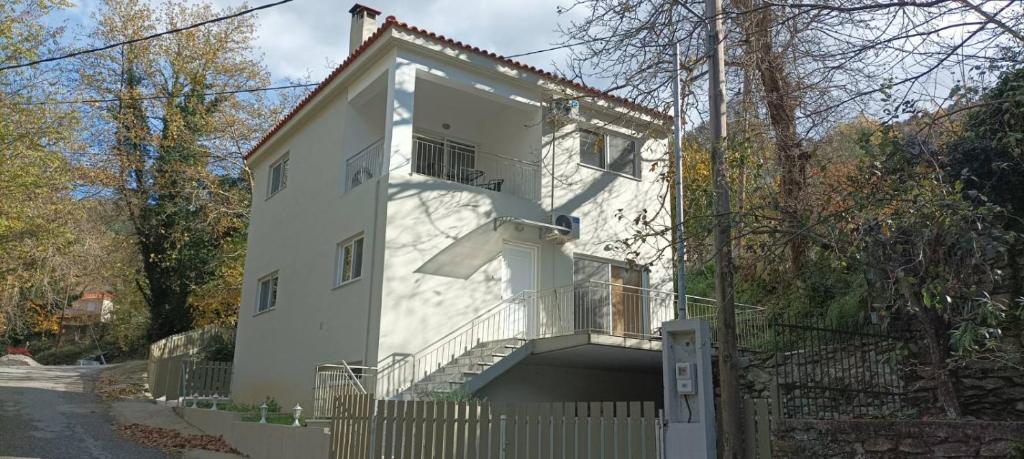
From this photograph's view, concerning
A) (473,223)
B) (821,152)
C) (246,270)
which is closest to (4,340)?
(246,270)

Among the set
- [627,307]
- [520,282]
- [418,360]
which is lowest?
[418,360]

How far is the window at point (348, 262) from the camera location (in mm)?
15364

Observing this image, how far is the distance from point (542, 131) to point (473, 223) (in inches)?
113

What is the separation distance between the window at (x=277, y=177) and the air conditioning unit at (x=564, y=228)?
7.94 metres

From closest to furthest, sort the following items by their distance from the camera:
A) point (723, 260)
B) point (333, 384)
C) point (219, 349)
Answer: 1. point (723, 260)
2. point (333, 384)
3. point (219, 349)

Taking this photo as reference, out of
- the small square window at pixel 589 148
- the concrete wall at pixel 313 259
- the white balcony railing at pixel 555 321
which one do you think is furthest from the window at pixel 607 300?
the concrete wall at pixel 313 259

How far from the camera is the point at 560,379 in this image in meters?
15.7

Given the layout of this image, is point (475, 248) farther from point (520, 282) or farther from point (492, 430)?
point (492, 430)

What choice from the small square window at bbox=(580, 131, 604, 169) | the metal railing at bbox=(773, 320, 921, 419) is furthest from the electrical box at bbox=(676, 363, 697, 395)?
the small square window at bbox=(580, 131, 604, 169)

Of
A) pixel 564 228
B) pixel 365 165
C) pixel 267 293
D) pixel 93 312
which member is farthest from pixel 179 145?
pixel 93 312

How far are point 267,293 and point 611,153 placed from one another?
9.57 metres

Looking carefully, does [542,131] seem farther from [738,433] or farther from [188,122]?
[188,122]

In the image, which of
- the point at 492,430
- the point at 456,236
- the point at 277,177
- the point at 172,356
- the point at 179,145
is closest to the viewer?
the point at 492,430

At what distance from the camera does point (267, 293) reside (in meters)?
20.0
